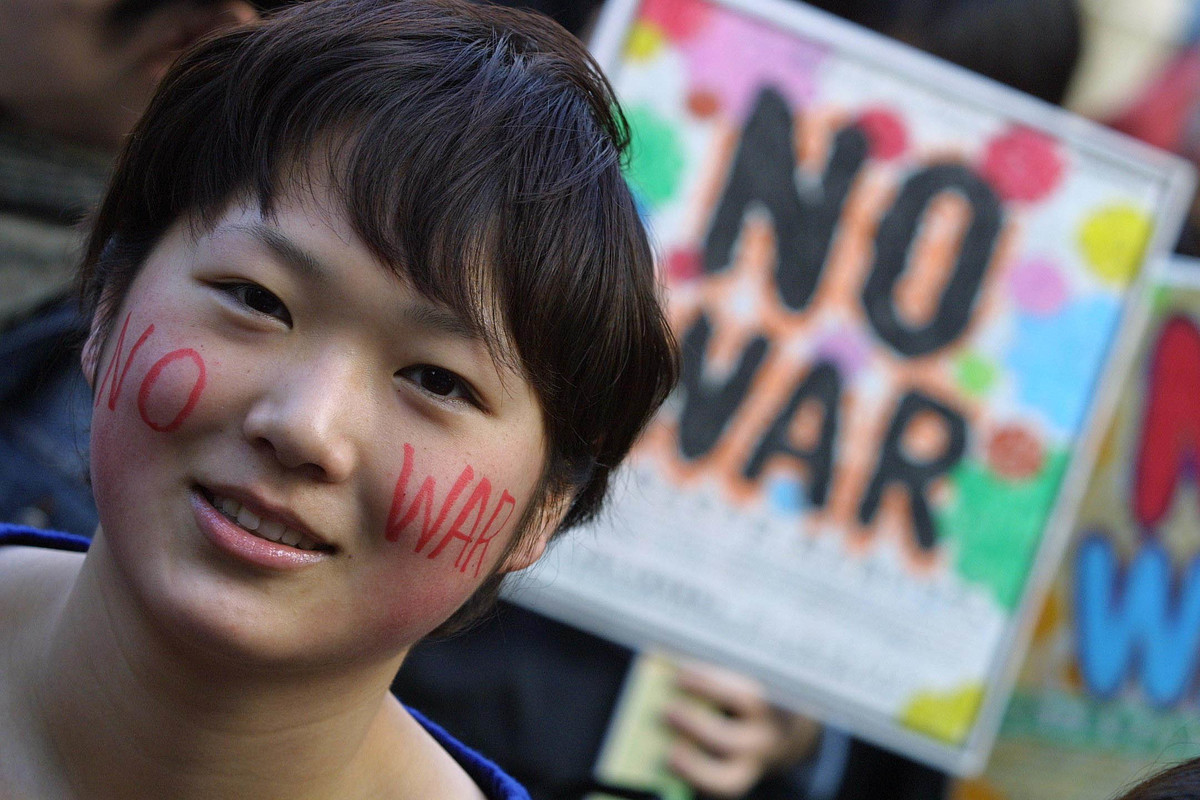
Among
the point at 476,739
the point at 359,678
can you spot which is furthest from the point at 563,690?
Result: the point at 359,678

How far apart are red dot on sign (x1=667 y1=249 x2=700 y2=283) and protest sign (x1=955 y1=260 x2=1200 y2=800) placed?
0.97 m

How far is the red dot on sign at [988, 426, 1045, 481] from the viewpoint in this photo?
2.13 m

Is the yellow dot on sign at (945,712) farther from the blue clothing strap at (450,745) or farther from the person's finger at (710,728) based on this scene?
the blue clothing strap at (450,745)

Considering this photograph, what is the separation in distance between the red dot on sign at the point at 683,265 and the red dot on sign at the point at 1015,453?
600 millimetres

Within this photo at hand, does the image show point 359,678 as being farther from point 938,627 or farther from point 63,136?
point 938,627

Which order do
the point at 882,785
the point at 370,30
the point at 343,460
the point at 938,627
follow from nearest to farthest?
the point at 343,460
the point at 370,30
the point at 938,627
the point at 882,785

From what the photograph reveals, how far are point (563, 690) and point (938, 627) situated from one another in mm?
675

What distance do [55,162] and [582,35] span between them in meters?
0.98

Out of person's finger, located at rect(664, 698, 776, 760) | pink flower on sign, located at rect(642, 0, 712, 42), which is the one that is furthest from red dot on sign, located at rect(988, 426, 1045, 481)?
pink flower on sign, located at rect(642, 0, 712, 42)

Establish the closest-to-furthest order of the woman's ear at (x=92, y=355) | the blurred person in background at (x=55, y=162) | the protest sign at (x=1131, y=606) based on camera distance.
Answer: the woman's ear at (x=92, y=355)
the blurred person in background at (x=55, y=162)
the protest sign at (x=1131, y=606)

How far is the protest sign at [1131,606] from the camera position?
2352 mm

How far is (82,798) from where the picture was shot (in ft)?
3.65

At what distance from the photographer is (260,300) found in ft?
3.34

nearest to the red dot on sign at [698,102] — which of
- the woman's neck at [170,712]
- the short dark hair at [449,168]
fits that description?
the short dark hair at [449,168]
